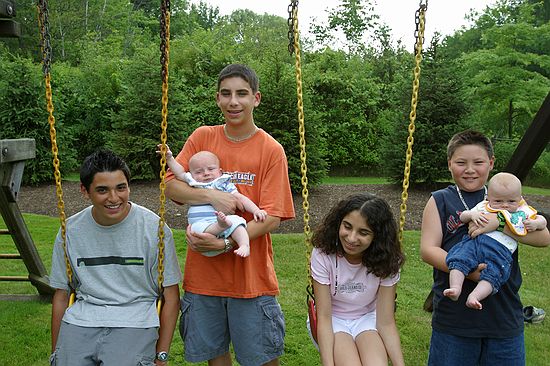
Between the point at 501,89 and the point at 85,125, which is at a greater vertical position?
the point at 501,89

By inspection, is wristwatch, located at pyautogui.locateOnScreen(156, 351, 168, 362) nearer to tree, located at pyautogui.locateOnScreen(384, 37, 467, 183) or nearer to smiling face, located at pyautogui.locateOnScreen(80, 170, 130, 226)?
smiling face, located at pyautogui.locateOnScreen(80, 170, 130, 226)

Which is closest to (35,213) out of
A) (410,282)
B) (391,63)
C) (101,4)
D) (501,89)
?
(410,282)

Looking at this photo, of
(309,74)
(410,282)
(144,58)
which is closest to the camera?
(410,282)

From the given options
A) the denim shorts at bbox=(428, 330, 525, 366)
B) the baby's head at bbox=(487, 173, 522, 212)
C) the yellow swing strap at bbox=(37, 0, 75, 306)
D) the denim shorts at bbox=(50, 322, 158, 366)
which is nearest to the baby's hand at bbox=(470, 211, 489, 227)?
the baby's head at bbox=(487, 173, 522, 212)

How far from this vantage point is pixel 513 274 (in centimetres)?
269

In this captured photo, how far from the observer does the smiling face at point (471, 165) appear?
268cm

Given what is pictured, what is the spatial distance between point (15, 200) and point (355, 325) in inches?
141

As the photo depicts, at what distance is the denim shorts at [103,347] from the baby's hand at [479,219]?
162 cm

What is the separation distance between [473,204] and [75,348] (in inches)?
79.6

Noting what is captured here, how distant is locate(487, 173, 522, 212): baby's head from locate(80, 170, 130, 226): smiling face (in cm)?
175

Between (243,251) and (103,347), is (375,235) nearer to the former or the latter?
(243,251)

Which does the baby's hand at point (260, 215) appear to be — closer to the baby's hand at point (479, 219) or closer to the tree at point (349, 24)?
the baby's hand at point (479, 219)

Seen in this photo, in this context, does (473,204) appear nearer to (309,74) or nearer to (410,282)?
(410,282)

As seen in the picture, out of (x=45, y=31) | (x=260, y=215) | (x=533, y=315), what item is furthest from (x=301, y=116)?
(x=533, y=315)
